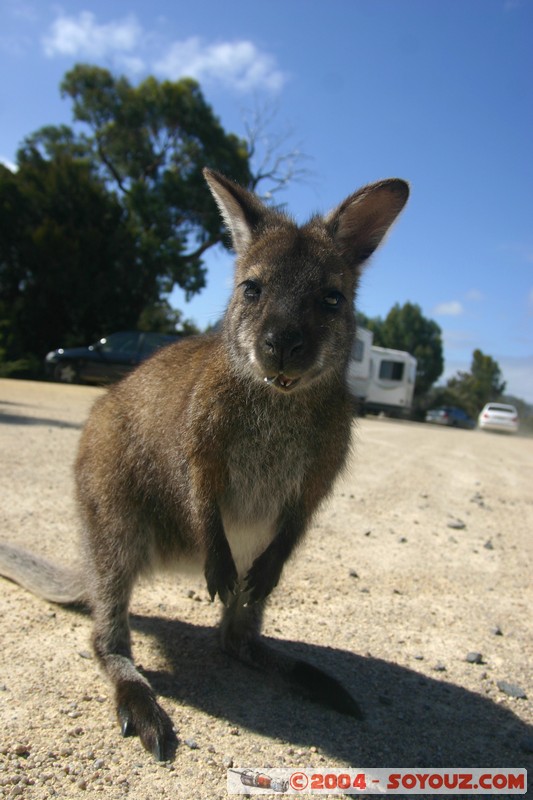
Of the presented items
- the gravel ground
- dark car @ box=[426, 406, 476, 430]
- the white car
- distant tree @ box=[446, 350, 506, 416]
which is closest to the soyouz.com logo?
the gravel ground

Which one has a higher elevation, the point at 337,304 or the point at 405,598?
the point at 337,304

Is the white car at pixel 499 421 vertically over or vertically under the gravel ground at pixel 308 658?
over

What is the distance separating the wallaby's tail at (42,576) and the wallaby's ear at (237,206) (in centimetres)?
186

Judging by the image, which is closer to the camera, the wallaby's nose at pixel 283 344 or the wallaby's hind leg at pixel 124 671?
the wallaby's hind leg at pixel 124 671

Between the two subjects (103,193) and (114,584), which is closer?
(114,584)

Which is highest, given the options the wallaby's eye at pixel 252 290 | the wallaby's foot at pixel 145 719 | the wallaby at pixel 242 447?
the wallaby's eye at pixel 252 290

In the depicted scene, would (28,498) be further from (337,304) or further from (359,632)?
(337,304)

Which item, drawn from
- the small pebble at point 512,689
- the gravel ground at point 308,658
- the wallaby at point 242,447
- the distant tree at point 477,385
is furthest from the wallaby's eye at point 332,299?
the distant tree at point 477,385

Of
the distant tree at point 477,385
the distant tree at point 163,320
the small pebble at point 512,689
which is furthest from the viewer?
the distant tree at point 477,385

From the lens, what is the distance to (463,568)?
4.73 meters

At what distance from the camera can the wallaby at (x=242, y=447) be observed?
2777 mm

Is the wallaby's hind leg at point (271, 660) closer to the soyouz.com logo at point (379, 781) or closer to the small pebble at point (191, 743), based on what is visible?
the soyouz.com logo at point (379, 781)

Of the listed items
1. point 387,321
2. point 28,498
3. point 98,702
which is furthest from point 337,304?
point 387,321

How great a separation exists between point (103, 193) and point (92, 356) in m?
9.19
